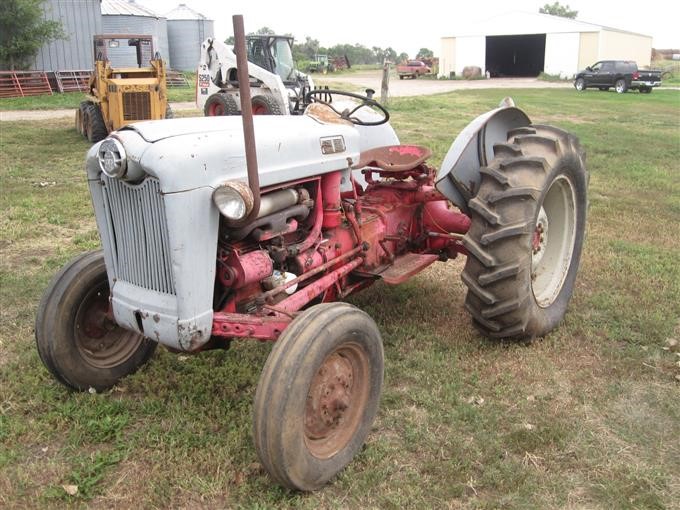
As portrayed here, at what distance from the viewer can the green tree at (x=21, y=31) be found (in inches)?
909

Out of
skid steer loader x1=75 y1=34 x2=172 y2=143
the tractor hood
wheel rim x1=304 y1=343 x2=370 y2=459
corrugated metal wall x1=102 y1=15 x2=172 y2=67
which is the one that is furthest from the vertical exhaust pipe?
corrugated metal wall x1=102 y1=15 x2=172 y2=67

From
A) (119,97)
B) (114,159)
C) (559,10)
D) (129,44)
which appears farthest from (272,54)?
(559,10)

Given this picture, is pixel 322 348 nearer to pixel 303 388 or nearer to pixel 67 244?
pixel 303 388

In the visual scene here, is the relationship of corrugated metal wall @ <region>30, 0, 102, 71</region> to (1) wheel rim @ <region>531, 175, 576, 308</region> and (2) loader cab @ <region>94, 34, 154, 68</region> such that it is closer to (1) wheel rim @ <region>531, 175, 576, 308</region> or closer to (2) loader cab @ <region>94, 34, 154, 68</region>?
(2) loader cab @ <region>94, 34, 154, 68</region>

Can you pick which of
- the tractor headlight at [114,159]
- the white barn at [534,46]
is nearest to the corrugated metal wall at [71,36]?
the tractor headlight at [114,159]

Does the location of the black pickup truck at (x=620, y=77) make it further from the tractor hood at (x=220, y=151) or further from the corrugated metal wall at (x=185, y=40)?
the tractor hood at (x=220, y=151)

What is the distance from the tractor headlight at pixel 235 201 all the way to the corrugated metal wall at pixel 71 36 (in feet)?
82.5

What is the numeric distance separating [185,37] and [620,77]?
859 inches

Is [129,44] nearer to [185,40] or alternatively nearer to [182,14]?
[185,40]

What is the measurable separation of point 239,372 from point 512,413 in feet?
4.86

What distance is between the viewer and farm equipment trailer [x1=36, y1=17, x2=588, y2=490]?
265 cm

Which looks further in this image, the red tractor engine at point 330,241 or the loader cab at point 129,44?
the loader cab at point 129,44

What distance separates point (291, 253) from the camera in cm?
324

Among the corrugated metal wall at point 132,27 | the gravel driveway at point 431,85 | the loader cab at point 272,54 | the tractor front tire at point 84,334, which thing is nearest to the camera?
the tractor front tire at point 84,334
